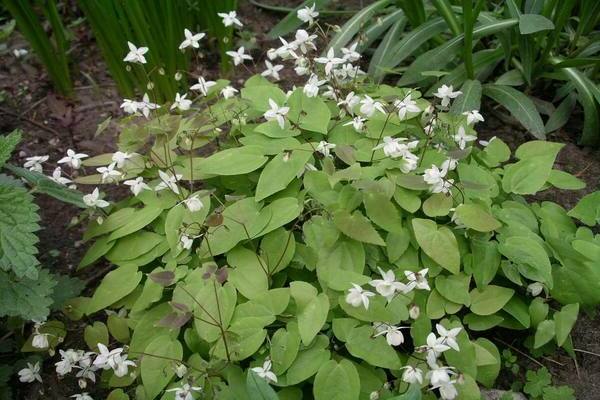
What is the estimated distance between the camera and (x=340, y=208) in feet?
6.66

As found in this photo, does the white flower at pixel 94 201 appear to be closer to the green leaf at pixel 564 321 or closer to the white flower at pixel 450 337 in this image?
the white flower at pixel 450 337

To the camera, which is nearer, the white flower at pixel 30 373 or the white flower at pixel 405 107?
the white flower at pixel 30 373

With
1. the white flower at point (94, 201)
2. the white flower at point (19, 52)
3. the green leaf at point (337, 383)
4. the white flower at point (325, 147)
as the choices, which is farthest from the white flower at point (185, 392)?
the white flower at point (19, 52)

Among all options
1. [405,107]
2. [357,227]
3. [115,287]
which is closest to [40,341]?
[115,287]

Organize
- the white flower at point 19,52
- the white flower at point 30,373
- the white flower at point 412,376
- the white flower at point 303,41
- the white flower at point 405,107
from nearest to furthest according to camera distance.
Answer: the white flower at point 412,376 → the white flower at point 30,373 → the white flower at point 405,107 → the white flower at point 303,41 → the white flower at point 19,52

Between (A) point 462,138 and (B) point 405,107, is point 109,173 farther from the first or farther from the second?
(A) point 462,138

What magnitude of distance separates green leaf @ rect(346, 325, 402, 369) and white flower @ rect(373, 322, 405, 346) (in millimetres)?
28

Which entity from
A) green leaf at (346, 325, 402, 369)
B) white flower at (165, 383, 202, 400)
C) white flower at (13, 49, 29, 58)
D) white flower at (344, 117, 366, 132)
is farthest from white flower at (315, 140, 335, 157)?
white flower at (13, 49, 29, 58)

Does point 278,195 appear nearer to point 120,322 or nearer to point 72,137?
point 120,322

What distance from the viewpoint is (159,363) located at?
189 cm

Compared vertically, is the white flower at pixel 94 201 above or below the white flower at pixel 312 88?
below

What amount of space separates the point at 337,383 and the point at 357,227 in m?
0.50

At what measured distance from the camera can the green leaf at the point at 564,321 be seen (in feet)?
6.28

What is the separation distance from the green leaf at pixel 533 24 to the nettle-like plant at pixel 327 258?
450 millimetres
